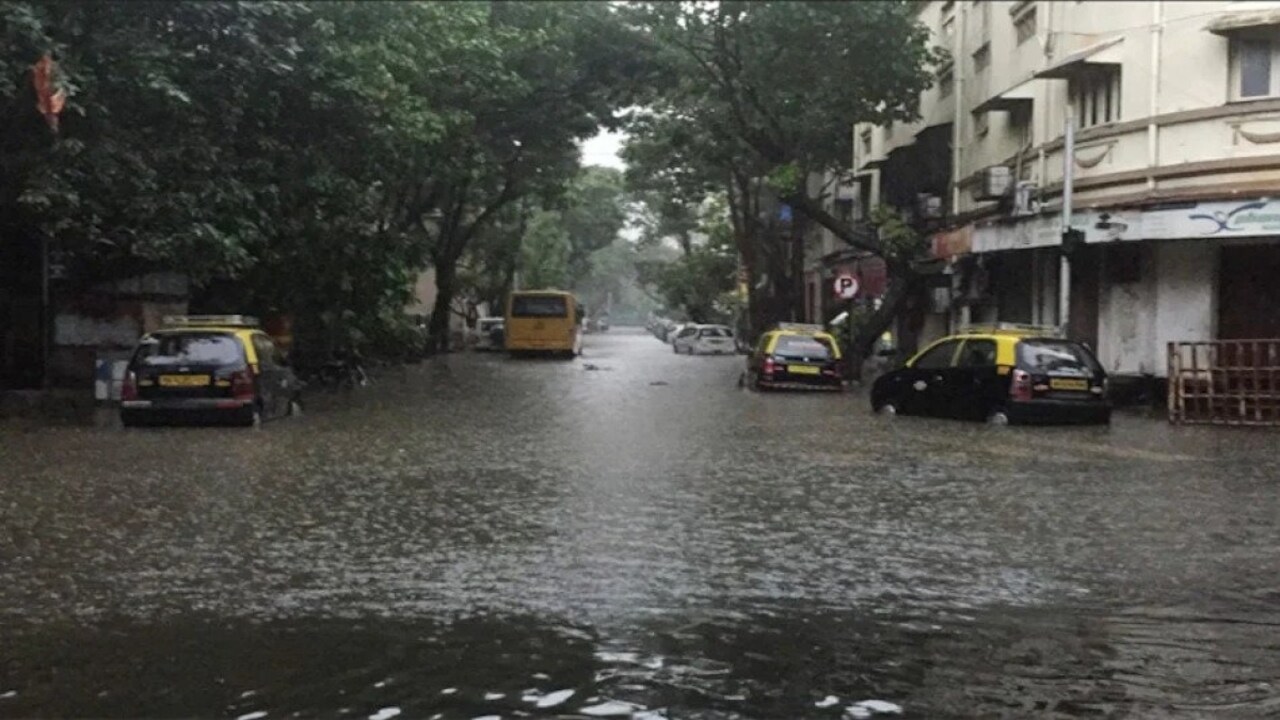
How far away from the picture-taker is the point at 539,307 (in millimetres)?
51875

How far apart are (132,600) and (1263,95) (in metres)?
19.2

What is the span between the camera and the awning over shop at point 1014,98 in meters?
27.5

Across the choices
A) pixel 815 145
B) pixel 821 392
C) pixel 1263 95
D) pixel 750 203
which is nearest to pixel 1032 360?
pixel 1263 95

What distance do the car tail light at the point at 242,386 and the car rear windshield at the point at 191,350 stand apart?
187 millimetres

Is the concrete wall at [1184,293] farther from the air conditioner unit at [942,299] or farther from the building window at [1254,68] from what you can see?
the air conditioner unit at [942,299]

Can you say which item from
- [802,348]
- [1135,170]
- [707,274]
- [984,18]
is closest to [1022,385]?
[1135,170]

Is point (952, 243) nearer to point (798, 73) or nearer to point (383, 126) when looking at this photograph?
point (798, 73)

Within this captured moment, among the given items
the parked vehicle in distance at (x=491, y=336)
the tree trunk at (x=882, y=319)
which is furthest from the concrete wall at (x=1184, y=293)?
the parked vehicle in distance at (x=491, y=336)

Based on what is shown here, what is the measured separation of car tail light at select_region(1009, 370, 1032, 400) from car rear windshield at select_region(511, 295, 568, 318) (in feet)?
106

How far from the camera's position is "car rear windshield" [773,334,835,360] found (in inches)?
1208

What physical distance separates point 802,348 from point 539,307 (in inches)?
877

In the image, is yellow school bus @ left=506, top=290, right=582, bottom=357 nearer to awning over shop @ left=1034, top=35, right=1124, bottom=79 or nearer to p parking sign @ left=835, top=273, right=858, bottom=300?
p parking sign @ left=835, top=273, right=858, bottom=300

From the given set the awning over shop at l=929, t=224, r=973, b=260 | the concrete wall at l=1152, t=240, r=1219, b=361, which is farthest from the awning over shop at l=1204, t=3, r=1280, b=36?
the awning over shop at l=929, t=224, r=973, b=260

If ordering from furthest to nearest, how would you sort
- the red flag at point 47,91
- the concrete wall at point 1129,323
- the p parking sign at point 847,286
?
the p parking sign at point 847,286 < the concrete wall at point 1129,323 < the red flag at point 47,91
